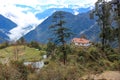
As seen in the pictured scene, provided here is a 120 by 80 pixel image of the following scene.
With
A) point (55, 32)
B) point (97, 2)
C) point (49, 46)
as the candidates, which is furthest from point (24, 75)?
point (49, 46)

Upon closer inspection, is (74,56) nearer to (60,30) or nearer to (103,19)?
(103,19)

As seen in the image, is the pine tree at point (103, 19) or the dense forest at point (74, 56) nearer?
the dense forest at point (74, 56)

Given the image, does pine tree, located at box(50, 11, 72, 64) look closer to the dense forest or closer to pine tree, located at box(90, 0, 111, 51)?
the dense forest

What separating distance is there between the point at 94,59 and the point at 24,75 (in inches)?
918

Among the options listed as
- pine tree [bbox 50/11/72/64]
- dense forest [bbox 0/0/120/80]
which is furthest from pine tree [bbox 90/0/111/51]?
pine tree [bbox 50/11/72/64]

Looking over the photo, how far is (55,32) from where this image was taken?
141 feet

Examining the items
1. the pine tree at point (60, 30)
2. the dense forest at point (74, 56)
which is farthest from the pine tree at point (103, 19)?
the pine tree at point (60, 30)

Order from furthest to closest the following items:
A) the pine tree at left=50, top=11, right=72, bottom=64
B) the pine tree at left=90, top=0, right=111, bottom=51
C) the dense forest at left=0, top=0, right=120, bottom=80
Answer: the pine tree at left=90, top=0, right=111, bottom=51 → the pine tree at left=50, top=11, right=72, bottom=64 → the dense forest at left=0, top=0, right=120, bottom=80

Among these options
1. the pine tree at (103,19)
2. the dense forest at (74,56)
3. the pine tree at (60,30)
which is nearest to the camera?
the dense forest at (74,56)

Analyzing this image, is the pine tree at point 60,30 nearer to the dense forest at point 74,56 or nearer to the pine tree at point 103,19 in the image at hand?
the dense forest at point 74,56

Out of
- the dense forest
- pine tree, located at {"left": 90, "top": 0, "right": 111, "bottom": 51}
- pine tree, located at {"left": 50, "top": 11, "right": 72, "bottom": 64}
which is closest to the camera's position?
the dense forest

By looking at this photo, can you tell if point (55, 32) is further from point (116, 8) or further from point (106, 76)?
point (106, 76)

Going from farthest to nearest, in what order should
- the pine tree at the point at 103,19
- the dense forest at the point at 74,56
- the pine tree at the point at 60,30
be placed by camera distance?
the pine tree at the point at 103,19 < the pine tree at the point at 60,30 < the dense forest at the point at 74,56

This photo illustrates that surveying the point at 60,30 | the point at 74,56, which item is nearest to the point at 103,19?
the point at 74,56
